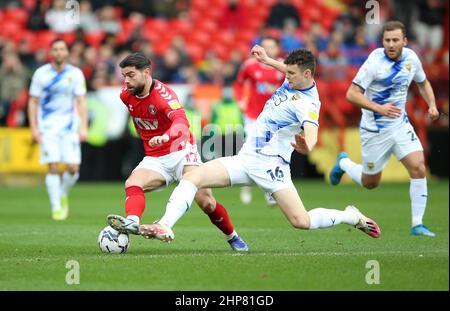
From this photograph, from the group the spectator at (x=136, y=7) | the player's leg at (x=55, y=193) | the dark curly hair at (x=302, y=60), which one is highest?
the dark curly hair at (x=302, y=60)

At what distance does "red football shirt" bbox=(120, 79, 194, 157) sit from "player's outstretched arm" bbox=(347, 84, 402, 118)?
216cm

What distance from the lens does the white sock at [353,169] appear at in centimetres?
1214

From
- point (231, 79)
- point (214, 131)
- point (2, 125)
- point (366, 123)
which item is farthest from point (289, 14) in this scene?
point (366, 123)

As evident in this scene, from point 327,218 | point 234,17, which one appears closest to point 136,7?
point 234,17

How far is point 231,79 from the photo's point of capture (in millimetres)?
22188

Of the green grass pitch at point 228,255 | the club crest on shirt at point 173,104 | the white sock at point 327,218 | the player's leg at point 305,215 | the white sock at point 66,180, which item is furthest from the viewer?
the white sock at point 66,180

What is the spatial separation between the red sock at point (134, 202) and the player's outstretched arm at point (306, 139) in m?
1.74

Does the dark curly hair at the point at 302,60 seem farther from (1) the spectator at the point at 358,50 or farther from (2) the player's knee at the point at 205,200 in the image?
(1) the spectator at the point at 358,50

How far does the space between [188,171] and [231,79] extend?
42.0ft

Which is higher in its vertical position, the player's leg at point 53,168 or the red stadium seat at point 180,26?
the red stadium seat at point 180,26

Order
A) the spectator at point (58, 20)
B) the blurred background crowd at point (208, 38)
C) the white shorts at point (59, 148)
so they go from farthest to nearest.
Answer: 1. the spectator at point (58, 20)
2. the blurred background crowd at point (208, 38)
3. the white shorts at point (59, 148)

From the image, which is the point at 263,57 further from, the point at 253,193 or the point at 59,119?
the point at 253,193

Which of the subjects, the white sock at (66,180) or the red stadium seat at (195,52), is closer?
the white sock at (66,180)

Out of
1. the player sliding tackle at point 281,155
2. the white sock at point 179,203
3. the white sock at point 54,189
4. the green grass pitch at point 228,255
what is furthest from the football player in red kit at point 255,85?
the white sock at point 179,203
